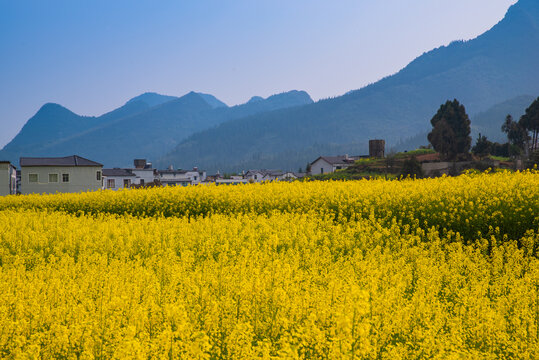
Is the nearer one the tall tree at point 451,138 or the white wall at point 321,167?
the tall tree at point 451,138

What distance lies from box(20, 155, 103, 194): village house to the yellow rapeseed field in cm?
4818

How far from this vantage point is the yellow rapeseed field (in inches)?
187

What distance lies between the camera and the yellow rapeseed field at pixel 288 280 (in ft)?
15.6

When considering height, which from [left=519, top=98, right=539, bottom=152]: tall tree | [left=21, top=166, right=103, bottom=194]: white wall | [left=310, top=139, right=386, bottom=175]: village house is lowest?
[left=21, top=166, right=103, bottom=194]: white wall

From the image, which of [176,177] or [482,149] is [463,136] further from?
[176,177]

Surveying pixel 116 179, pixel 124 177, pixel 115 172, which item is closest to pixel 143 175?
pixel 115 172

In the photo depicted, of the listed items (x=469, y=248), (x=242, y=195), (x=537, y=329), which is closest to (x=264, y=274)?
(x=537, y=329)

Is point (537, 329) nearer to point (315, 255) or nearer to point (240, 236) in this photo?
point (315, 255)

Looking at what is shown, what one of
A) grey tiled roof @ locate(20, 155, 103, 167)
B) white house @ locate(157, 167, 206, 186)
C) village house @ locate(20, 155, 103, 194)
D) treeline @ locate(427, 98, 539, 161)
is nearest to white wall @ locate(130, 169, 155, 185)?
white house @ locate(157, 167, 206, 186)

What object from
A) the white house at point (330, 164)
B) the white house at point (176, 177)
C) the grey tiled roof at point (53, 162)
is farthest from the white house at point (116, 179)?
the white house at point (330, 164)

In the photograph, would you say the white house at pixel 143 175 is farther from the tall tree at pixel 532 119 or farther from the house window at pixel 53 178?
the tall tree at pixel 532 119

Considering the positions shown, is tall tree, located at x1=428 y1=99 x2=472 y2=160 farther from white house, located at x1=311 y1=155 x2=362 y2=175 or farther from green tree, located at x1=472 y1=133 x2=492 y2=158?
white house, located at x1=311 y1=155 x2=362 y2=175

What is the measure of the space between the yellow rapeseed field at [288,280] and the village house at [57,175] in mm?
48183

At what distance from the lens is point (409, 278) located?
26.1ft
